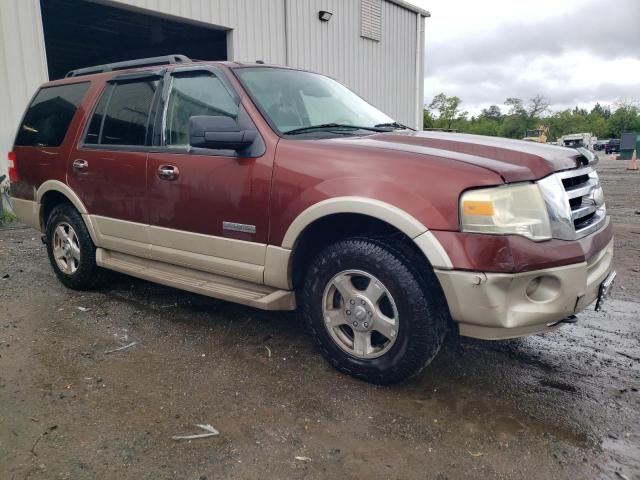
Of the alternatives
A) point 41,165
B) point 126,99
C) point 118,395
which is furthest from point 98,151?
point 118,395

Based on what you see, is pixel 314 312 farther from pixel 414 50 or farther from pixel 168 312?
pixel 414 50

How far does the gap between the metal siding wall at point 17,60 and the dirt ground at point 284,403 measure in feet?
14.8

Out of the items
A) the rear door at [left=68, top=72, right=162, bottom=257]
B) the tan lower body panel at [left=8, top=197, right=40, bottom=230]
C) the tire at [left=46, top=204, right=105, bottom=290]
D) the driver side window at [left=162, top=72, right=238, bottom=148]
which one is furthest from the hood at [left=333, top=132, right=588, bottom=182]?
the tan lower body panel at [left=8, top=197, right=40, bottom=230]

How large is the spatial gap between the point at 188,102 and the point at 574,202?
2.61 metres

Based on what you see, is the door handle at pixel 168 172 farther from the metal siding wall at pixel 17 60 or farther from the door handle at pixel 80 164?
the metal siding wall at pixel 17 60

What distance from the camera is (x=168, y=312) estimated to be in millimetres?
4191

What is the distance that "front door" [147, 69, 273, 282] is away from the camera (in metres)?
3.22

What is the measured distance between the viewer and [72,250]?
4594mm

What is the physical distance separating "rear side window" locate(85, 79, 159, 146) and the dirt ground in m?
1.41

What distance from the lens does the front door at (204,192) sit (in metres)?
3.22

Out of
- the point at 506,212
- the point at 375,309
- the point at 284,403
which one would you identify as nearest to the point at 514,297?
the point at 506,212

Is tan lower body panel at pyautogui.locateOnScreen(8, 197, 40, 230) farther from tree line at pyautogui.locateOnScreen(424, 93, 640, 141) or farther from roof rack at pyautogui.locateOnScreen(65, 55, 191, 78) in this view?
tree line at pyautogui.locateOnScreen(424, 93, 640, 141)

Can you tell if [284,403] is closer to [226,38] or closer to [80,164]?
[80,164]

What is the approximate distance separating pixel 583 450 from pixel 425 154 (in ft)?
5.24
